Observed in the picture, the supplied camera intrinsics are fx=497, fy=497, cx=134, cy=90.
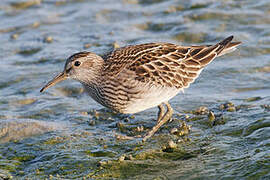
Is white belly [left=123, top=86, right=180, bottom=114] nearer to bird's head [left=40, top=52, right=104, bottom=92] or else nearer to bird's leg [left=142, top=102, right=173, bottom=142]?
bird's leg [left=142, top=102, right=173, bottom=142]

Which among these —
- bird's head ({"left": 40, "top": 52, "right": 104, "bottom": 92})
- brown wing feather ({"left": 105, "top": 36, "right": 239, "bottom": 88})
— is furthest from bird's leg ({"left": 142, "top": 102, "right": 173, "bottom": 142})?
bird's head ({"left": 40, "top": 52, "right": 104, "bottom": 92})

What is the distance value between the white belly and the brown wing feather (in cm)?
12

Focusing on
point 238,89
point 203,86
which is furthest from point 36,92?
point 238,89

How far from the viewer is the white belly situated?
26.6ft

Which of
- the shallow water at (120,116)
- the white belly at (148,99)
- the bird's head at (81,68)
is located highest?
the bird's head at (81,68)

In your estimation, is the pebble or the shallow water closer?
the shallow water

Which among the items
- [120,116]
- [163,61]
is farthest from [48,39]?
[163,61]

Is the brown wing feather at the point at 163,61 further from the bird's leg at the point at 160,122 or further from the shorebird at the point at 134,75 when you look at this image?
the bird's leg at the point at 160,122

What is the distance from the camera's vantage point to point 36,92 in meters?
10.7

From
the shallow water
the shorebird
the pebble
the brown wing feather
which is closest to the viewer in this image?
the shallow water

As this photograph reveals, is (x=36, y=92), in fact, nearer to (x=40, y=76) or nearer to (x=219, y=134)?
(x=40, y=76)

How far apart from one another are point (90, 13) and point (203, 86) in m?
5.85

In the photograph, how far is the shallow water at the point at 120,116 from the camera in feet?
23.4

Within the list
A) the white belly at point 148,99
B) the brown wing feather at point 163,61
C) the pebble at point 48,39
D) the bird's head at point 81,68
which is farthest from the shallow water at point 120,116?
the bird's head at point 81,68
